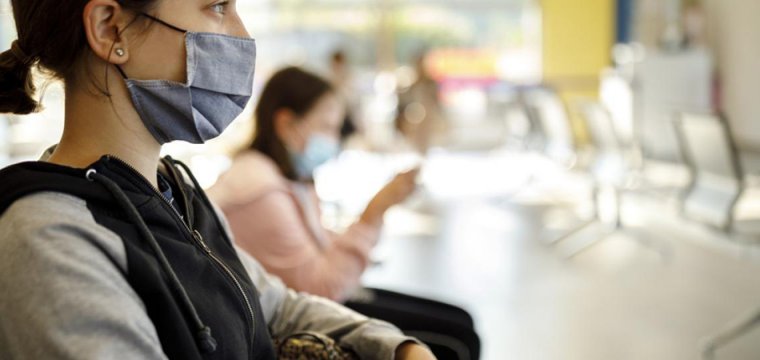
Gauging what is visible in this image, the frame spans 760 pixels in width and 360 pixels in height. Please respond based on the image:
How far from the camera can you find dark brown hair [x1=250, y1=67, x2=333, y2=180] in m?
2.51

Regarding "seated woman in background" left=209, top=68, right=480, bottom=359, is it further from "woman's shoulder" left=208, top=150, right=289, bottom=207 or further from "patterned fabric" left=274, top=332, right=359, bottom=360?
"patterned fabric" left=274, top=332, right=359, bottom=360

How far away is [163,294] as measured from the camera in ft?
3.50

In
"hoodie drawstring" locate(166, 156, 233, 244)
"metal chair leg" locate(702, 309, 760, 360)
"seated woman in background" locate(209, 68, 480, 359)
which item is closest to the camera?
"hoodie drawstring" locate(166, 156, 233, 244)

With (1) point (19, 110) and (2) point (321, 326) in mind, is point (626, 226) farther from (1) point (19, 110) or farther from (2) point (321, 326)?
(1) point (19, 110)

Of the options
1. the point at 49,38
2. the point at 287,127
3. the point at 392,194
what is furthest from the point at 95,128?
the point at 287,127

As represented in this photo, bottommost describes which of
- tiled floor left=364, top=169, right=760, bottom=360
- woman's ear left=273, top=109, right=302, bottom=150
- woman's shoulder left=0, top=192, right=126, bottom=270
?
tiled floor left=364, top=169, right=760, bottom=360

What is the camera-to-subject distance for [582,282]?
4.96 m

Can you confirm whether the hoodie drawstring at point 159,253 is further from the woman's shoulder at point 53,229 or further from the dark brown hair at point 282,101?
the dark brown hair at point 282,101

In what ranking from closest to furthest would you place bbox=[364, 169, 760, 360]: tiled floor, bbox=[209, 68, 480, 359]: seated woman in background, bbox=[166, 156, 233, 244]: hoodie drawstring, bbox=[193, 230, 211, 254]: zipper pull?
bbox=[193, 230, 211, 254]: zipper pull < bbox=[166, 156, 233, 244]: hoodie drawstring < bbox=[209, 68, 480, 359]: seated woman in background < bbox=[364, 169, 760, 360]: tiled floor

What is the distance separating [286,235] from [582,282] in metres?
3.08

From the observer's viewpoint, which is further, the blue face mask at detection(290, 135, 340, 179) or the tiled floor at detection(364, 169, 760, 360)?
the tiled floor at detection(364, 169, 760, 360)

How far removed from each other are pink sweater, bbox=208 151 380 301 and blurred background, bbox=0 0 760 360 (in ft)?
1.40

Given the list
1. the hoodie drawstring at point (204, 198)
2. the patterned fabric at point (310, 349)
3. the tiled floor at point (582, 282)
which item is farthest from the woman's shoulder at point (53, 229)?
the tiled floor at point (582, 282)

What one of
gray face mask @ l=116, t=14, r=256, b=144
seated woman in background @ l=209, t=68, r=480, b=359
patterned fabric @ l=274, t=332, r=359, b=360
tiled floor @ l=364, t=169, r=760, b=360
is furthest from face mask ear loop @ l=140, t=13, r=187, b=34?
tiled floor @ l=364, t=169, r=760, b=360
